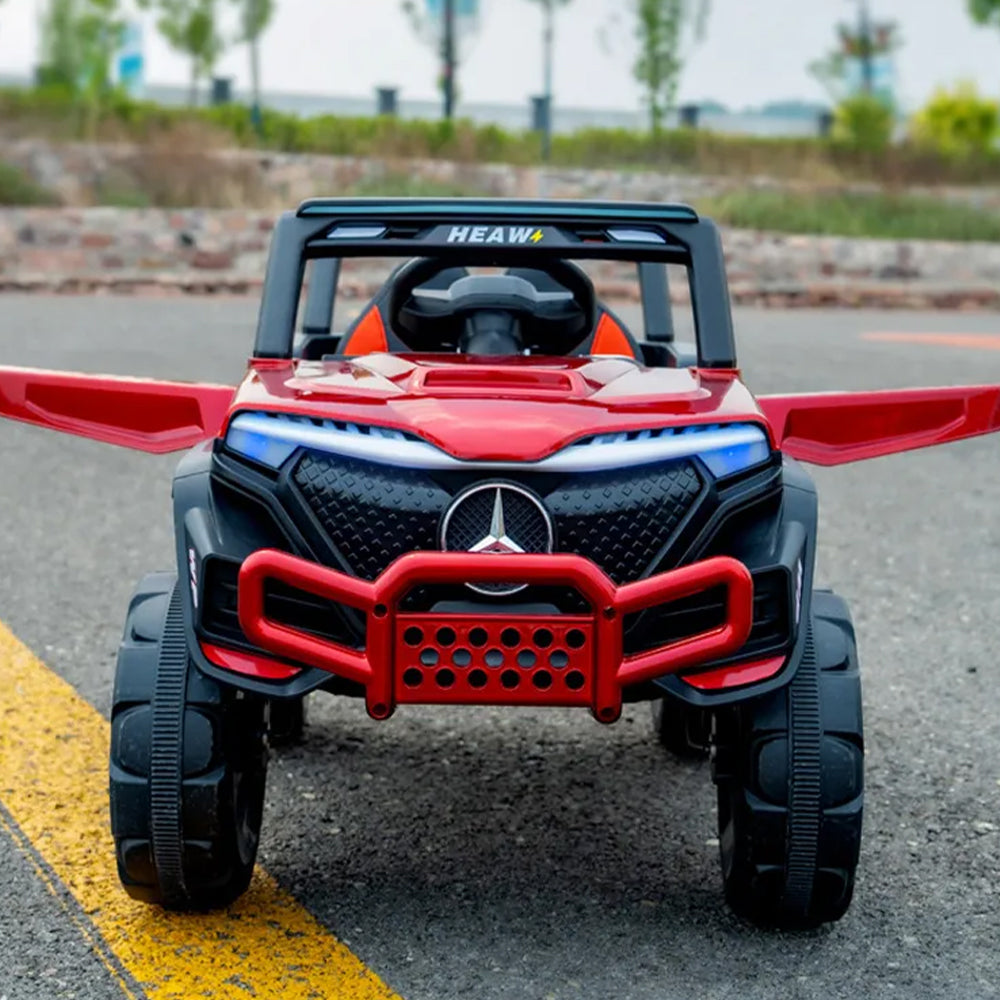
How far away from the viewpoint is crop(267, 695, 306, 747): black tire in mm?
4023

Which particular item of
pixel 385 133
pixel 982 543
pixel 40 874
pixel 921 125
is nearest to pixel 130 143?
pixel 385 133

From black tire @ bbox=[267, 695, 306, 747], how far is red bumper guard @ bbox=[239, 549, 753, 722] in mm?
671

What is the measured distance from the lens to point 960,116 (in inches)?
3164

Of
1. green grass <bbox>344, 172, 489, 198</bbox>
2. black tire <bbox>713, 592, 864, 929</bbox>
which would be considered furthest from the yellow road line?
green grass <bbox>344, 172, 489, 198</bbox>

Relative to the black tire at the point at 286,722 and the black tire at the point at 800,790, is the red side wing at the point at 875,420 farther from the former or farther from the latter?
the black tire at the point at 286,722

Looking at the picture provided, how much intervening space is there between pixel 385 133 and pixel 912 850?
114 ft

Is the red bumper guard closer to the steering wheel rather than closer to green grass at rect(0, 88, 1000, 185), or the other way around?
the steering wheel

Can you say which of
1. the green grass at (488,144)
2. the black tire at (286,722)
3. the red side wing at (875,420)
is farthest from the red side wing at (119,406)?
the green grass at (488,144)

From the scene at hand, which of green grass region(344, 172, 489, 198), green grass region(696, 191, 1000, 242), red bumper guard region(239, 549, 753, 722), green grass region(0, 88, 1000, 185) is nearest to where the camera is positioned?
red bumper guard region(239, 549, 753, 722)

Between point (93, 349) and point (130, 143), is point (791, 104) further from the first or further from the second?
point (93, 349)

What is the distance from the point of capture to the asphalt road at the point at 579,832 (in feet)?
10.8

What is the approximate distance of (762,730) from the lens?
3.30 m

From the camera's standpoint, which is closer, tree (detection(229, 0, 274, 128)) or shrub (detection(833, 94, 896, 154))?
shrub (detection(833, 94, 896, 154))

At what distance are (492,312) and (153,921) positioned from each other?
5.72ft
